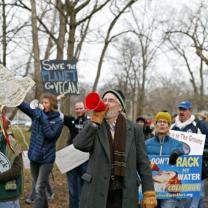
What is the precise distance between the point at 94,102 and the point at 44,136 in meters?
2.60

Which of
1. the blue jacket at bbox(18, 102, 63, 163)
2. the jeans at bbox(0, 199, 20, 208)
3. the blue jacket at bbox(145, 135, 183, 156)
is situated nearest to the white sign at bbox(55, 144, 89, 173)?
the blue jacket at bbox(18, 102, 63, 163)

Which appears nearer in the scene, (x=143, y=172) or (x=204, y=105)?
(x=143, y=172)

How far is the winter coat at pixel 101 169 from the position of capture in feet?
10.8

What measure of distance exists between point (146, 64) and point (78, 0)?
24881mm

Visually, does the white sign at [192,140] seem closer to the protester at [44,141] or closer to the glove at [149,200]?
the protester at [44,141]

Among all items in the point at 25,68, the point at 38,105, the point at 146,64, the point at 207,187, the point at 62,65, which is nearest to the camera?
the point at 38,105

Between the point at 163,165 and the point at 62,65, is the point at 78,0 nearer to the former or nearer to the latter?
the point at 62,65

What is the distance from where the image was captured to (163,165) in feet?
16.0

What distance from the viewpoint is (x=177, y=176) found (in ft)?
16.4

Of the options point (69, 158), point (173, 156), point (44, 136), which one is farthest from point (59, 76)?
point (173, 156)

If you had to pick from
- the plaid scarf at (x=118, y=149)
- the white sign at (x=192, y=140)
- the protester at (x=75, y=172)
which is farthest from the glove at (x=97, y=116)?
the protester at (x=75, y=172)

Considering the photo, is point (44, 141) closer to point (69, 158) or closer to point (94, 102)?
point (69, 158)

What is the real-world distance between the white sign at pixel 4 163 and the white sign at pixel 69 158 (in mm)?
2530

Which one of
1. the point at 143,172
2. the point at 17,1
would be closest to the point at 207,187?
the point at 143,172
